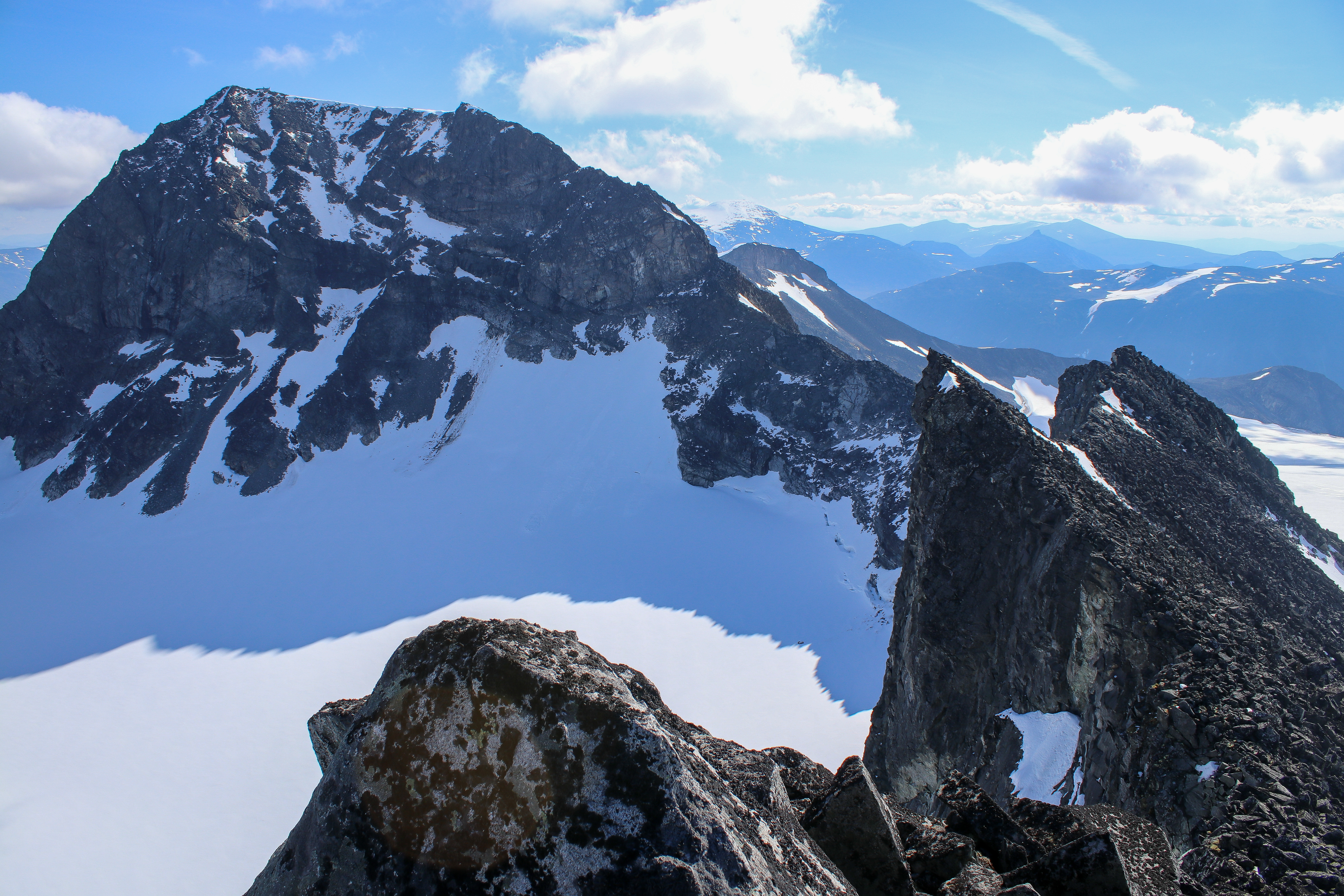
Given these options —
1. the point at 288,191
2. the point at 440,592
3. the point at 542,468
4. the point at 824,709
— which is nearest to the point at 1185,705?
the point at 824,709

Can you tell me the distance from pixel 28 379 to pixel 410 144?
50.7m

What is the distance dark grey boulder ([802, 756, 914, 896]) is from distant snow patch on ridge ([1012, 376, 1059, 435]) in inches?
4710

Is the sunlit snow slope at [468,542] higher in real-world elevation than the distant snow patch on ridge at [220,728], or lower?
higher

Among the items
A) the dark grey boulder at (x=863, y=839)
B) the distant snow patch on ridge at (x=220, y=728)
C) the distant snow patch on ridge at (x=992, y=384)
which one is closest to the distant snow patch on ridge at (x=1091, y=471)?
the distant snow patch on ridge at (x=220, y=728)

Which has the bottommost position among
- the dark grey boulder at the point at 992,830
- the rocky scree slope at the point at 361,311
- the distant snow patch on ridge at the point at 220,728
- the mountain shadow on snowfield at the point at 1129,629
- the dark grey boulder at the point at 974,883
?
the distant snow patch on ridge at the point at 220,728

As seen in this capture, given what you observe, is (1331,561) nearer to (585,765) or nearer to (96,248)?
(585,765)

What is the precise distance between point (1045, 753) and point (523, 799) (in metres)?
14.4

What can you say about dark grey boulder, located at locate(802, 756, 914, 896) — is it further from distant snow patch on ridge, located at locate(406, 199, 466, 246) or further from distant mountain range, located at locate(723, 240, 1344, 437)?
distant mountain range, located at locate(723, 240, 1344, 437)

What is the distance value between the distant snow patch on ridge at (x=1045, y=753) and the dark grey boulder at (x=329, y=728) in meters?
13.1

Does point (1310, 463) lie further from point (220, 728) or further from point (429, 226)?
point (220, 728)

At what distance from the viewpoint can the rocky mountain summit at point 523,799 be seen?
353 cm

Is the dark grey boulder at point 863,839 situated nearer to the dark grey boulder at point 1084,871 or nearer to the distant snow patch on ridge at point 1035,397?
the dark grey boulder at point 1084,871

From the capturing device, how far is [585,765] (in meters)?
3.76

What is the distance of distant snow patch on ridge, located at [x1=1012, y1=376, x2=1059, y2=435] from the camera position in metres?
121
